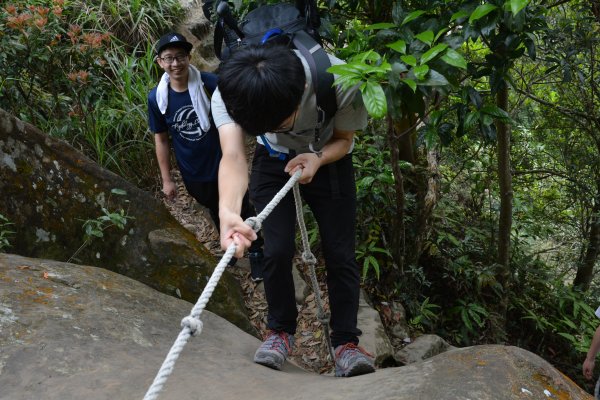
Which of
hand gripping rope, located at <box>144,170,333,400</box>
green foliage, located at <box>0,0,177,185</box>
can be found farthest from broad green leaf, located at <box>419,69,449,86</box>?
green foliage, located at <box>0,0,177,185</box>

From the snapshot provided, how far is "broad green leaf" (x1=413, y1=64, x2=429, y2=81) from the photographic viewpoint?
7.77ft

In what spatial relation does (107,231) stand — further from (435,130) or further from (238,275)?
(435,130)

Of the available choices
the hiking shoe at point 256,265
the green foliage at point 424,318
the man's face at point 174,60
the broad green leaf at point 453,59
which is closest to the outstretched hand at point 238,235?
the broad green leaf at point 453,59

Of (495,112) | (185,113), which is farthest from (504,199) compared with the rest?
(185,113)

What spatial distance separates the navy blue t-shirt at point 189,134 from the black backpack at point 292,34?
47.3 inches

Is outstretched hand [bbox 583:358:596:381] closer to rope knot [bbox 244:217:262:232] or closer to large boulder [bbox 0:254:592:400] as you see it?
large boulder [bbox 0:254:592:400]

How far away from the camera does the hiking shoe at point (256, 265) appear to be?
14.4ft

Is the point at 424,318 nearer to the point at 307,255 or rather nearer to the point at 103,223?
the point at 307,255

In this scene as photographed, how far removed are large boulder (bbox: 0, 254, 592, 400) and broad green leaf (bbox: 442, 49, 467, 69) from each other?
112 cm

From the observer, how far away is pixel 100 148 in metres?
5.19

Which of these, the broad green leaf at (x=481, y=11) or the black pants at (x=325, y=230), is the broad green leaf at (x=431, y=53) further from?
the black pants at (x=325, y=230)

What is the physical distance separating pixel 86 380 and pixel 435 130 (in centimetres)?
230

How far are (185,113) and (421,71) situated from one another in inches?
79.9

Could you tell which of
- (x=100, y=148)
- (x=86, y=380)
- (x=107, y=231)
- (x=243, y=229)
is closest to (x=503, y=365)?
(x=243, y=229)
